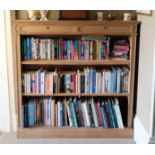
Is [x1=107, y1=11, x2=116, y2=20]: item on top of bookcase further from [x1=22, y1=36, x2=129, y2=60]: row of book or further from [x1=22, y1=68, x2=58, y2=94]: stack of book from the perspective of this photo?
[x1=22, y1=68, x2=58, y2=94]: stack of book

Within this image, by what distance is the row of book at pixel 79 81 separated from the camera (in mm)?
2895

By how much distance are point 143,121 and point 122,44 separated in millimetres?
809

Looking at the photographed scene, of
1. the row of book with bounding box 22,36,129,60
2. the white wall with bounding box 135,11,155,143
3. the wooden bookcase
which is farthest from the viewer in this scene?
the row of book with bounding box 22,36,129,60

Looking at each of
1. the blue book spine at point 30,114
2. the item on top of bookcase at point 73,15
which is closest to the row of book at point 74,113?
the blue book spine at point 30,114

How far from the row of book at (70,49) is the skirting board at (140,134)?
0.69m

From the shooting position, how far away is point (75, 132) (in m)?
2.96

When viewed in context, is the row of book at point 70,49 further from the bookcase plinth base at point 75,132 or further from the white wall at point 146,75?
the bookcase plinth base at point 75,132

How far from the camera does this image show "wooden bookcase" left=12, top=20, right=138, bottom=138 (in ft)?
8.96

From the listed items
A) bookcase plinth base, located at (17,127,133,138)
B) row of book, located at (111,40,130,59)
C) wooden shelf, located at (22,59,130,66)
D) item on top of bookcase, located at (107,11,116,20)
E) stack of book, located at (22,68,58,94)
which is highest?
item on top of bookcase, located at (107,11,116,20)

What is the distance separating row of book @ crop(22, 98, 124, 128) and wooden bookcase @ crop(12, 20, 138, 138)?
0.06 metres

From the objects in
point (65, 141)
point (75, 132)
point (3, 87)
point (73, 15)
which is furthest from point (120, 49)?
point (3, 87)

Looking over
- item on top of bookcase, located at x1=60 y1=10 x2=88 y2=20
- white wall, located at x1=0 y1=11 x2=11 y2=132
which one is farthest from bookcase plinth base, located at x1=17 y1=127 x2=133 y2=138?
item on top of bookcase, located at x1=60 y1=10 x2=88 y2=20

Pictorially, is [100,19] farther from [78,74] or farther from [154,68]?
[154,68]
